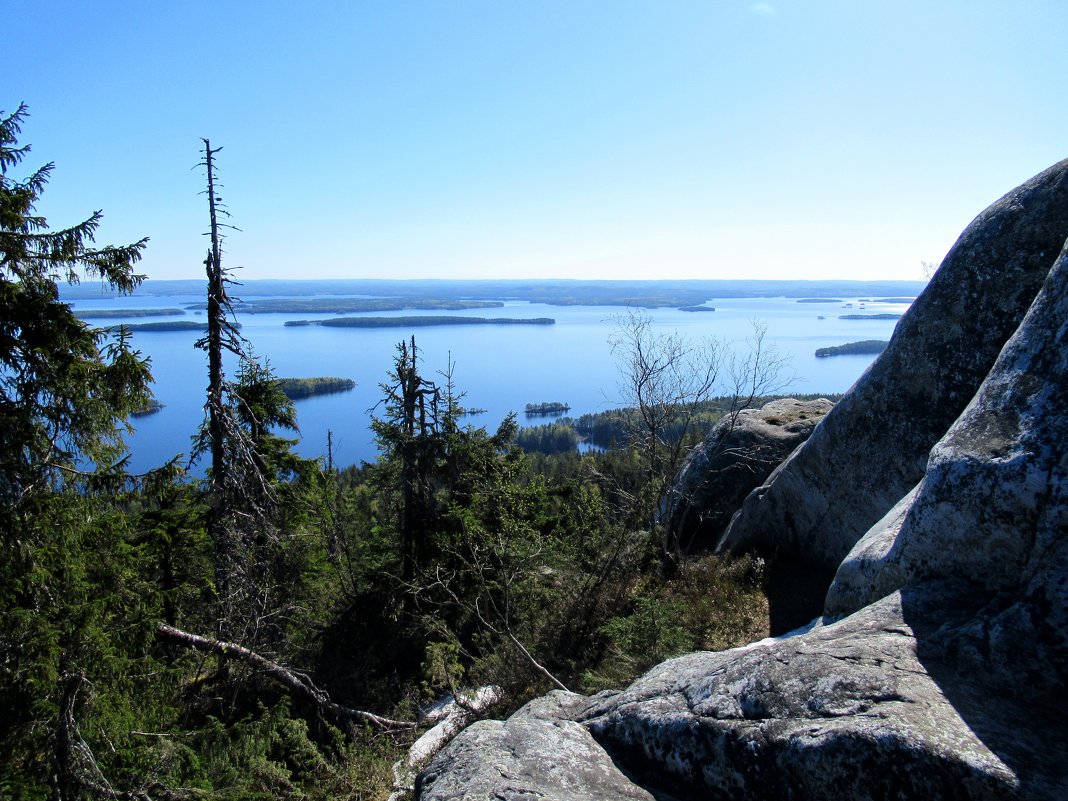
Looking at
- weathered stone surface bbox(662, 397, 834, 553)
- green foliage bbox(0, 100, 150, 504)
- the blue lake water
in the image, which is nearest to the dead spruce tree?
green foliage bbox(0, 100, 150, 504)

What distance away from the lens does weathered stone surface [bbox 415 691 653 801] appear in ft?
11.7

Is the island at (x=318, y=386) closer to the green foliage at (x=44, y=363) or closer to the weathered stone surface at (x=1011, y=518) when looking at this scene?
the green foliage at (x=44, y=363)

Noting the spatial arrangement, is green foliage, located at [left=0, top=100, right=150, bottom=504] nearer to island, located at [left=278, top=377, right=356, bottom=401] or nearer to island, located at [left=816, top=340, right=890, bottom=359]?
island, located at [left=278, top=377, right=356, bottom=401]

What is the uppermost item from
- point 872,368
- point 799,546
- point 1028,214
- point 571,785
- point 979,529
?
point 1028,214

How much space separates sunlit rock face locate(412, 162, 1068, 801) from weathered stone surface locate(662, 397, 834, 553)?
889cm

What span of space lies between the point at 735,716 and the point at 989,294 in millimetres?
6414

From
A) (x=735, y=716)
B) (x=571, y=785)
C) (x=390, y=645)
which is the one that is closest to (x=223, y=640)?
(x=390, y=645)

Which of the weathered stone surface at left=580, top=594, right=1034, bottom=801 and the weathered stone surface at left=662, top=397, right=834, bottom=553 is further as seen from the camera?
the weathered stone surface at left=662, top=397, right=834, bottom=553

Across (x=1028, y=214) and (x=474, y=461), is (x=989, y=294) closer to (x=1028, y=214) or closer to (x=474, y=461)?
(x=1028, y=214)

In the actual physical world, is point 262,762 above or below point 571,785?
below

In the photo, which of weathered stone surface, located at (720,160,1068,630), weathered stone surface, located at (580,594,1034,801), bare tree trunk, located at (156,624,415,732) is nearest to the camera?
weathered stone surface, located at (580,594,1034,801)

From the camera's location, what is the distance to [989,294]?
7.21 m

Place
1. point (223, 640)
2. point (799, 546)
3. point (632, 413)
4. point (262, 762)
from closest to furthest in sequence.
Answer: point (262, 762) < point (223, 640) < point (799, 546) < point (632, 413)

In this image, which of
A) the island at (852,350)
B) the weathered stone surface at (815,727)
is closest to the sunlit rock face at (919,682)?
the weathered stone surface at (815,727)
